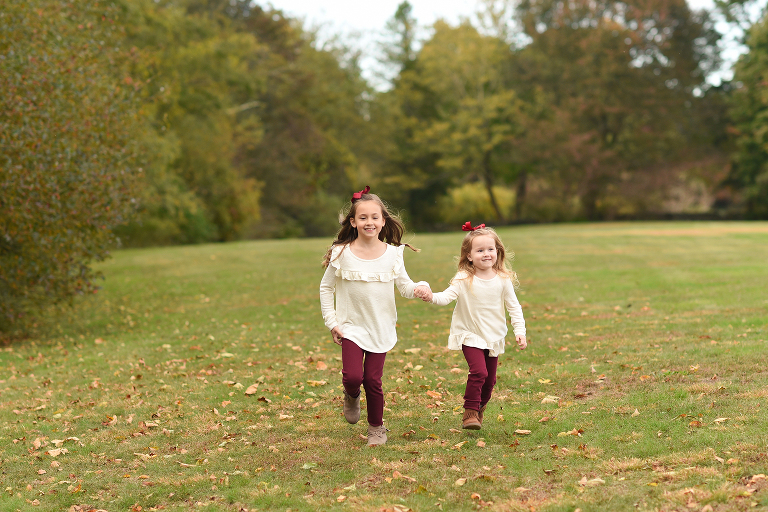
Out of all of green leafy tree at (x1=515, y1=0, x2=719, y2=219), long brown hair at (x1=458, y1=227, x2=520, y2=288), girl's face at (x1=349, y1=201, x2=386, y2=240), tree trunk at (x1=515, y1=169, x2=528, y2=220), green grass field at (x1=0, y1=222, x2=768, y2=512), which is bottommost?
green grass field at (x1=0, y1=222, x2=768, y2=512)

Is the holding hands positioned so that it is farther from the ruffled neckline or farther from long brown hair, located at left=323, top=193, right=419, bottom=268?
long brown hair, located at left=323, top=193, right=419, bottom=268

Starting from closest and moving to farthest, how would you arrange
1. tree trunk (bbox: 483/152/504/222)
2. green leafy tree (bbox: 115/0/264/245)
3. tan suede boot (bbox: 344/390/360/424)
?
tan suede boot (bbox: 344/390/360/424) < green leafy tree (bbox: 115/0/264/245) < tree trunk (bbox: 483/152/504/222)

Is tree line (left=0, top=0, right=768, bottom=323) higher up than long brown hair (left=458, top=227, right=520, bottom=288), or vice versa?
tree line (left=0, top=0, right=768, bottom=323)

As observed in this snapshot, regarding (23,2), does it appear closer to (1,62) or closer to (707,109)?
(1,62)

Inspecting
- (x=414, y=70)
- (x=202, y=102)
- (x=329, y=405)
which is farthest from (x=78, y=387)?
(x=414, y=70)

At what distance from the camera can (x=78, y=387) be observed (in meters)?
8.70

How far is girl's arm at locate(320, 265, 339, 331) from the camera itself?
5.81m

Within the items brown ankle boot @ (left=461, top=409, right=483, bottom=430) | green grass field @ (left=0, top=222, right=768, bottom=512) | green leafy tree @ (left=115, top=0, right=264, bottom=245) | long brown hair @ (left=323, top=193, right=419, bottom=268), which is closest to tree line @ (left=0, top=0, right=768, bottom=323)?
green leafy tree @ (left=115, top=0, right=264, bottom=245)

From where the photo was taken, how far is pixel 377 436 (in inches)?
232

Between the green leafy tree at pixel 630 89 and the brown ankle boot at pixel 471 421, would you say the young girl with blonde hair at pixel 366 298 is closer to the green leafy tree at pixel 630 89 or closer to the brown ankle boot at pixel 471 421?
the brown ankle boot at pixel 471 421

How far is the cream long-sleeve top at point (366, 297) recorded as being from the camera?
5.77 meters

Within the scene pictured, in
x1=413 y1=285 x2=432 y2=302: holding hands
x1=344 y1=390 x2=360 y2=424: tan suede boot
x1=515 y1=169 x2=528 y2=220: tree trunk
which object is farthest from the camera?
x1=515 y1=169 x2=528 y2=220: tree trunk

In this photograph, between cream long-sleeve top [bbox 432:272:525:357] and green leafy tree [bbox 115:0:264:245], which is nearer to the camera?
cream long-sleeve top [bbox 432:272:525:357]

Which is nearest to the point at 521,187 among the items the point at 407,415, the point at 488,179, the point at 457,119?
the point at 488,179
